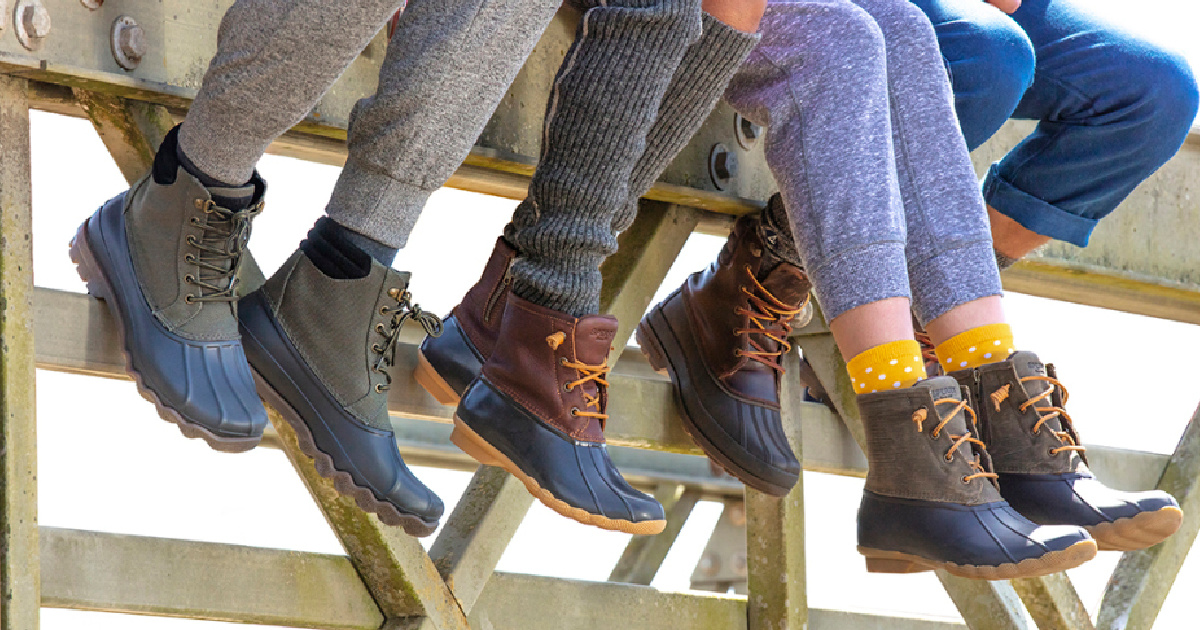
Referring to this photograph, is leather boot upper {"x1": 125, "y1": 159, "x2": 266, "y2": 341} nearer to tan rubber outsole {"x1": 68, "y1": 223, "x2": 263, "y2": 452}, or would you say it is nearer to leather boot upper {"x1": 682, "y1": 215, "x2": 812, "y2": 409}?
tan rubber outsole {"x1": 68, "y1": 223, "x2": 263, "y2": 452}

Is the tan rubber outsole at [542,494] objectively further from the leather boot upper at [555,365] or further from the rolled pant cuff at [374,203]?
the rolled pant cuff at [374,203]

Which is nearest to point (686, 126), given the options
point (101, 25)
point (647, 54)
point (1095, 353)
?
point (647, 54)

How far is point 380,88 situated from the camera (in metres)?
0.95

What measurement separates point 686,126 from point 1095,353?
3544mm

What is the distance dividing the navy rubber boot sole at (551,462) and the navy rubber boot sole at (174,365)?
0.20m

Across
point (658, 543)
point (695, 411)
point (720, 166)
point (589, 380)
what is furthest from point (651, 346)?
point (658, 543)

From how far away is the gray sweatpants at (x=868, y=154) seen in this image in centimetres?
108

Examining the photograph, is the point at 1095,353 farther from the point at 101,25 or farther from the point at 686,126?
the point at 101,25

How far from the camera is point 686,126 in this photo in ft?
3.82

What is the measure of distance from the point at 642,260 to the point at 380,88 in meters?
0.66

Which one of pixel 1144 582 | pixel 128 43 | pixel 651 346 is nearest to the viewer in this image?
pixel 128 43

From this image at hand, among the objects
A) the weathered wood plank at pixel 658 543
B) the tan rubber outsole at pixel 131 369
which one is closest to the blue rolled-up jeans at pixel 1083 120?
the tan rubber outsole at pixel 131 369

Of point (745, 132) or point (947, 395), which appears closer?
point (947, 395)

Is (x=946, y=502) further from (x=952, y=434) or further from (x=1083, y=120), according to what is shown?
(x=1083, y=120)
